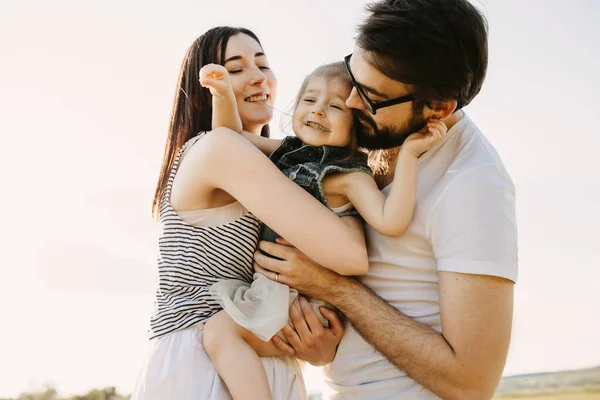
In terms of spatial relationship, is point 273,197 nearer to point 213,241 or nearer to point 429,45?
point 213,241

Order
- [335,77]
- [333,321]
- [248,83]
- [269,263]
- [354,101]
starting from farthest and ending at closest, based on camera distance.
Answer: [248,83]
[335,77]
[354,101]
[333,321]
[269,263]

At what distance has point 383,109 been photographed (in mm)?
2918

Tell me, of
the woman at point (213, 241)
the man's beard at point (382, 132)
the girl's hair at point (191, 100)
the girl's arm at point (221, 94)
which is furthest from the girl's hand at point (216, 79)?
the man's beard at point (382, 132)

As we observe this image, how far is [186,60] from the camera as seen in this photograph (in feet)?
11.4

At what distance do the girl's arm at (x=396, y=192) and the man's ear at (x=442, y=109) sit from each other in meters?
0.09

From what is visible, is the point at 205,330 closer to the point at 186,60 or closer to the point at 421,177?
the point at 421,177

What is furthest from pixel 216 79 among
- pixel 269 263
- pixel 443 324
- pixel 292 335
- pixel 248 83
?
pixel 443 324

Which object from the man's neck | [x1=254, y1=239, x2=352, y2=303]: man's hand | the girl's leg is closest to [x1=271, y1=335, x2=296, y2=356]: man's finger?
the girl's leg

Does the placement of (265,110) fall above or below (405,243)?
above

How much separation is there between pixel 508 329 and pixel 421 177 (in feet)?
2.30

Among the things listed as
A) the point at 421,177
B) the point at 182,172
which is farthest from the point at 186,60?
the point at 421,177

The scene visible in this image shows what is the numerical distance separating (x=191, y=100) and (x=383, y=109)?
979mm

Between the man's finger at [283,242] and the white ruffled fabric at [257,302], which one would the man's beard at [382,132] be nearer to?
the man's finger at [283,242]

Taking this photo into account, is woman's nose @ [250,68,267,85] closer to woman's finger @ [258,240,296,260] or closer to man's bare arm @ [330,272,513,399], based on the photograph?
woman's finger @ [258,240,296,260]
